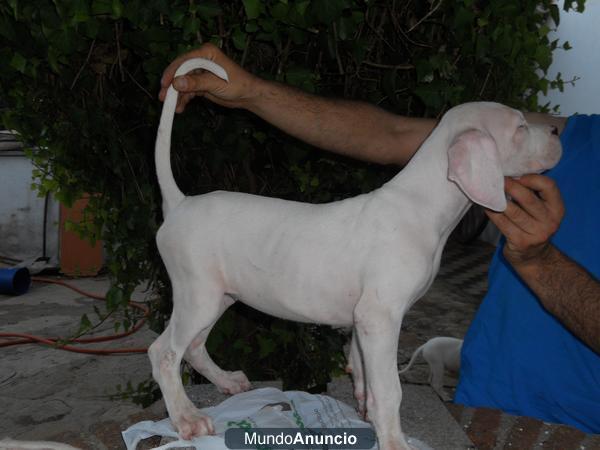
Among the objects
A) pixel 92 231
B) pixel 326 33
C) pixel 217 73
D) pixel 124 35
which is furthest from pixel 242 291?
pixel 92 231

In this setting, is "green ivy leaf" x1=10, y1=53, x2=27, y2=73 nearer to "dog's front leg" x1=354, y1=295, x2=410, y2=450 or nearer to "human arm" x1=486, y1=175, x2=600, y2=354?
"dog's front leg" x1=354, y1=295, x2=410, y2=450

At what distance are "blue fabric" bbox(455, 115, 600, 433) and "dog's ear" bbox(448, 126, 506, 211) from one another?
0.80 metres

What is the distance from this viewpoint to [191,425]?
4.88ft

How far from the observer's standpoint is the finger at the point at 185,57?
161 cm

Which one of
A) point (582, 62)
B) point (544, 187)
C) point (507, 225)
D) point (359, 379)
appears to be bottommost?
point (359, 379)

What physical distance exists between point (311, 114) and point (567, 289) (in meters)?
0.85

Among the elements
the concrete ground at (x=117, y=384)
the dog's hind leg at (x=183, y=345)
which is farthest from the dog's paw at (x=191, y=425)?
the concrete ground at (x=117, y=384)

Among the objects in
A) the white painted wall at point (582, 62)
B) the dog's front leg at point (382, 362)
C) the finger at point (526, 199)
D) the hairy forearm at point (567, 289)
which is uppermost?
the white painted wall at point (582, 62)

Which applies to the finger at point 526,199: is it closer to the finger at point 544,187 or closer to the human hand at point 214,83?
the finger at point 544,187

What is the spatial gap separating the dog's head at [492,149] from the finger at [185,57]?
25.2 inches

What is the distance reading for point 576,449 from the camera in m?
1.68

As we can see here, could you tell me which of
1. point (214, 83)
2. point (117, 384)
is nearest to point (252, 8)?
point (214, 83)

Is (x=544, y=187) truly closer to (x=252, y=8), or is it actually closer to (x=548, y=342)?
(x=548, y=342)

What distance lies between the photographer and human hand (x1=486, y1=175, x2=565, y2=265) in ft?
4.98
